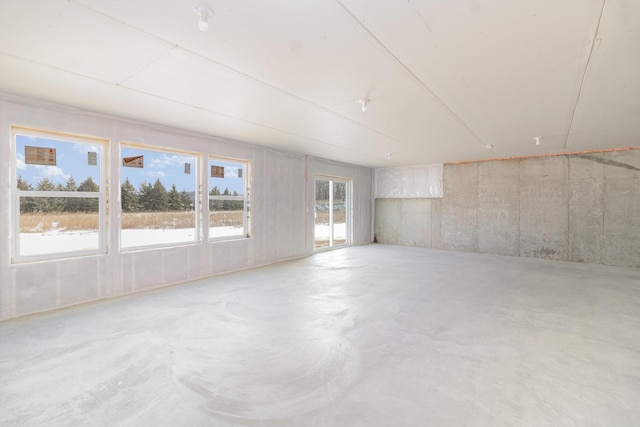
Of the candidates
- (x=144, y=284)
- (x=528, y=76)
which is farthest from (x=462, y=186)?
(x=144, y=284)

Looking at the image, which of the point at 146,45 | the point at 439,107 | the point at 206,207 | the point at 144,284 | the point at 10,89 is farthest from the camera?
the point at 206,207

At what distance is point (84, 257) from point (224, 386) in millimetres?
2747

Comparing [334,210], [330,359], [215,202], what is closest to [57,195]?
[215,202]

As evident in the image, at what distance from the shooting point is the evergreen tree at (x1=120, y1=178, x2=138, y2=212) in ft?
12.7

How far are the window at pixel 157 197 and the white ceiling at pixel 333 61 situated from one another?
0.59 m

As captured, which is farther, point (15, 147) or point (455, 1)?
point (15, 147)

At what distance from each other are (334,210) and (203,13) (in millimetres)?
6382

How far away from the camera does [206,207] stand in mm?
4684

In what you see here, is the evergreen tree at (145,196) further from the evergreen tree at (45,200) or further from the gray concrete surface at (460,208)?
the gray concrete surface at (460,208)

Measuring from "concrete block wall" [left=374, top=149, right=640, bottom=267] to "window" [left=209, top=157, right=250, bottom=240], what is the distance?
4.92 m

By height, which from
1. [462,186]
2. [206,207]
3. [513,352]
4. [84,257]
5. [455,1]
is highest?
[455,1]

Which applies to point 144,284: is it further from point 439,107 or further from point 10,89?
point 439,107

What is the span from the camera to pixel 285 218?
240 inches

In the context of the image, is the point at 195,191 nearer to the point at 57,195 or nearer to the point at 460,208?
the point at 57,195
